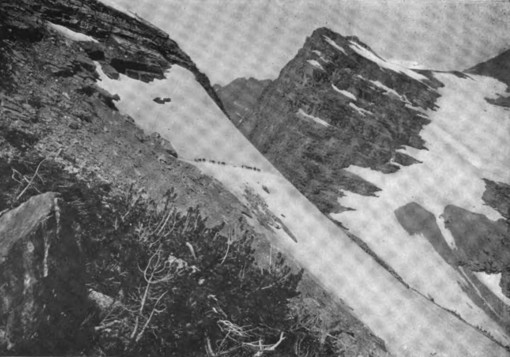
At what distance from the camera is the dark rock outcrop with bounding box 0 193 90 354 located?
4609mm

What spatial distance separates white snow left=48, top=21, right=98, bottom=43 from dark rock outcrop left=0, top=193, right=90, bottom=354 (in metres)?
13.0

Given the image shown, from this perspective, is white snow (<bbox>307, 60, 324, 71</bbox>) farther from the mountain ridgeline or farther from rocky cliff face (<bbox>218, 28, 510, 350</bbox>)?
the mountain ridgeline

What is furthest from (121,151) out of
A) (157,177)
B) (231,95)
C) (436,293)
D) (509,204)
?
(231,95)

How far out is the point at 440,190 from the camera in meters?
41.3

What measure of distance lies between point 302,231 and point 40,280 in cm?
1193

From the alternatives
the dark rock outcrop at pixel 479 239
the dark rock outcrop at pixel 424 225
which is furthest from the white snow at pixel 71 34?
the dark rock outcrop at pixel 479 239

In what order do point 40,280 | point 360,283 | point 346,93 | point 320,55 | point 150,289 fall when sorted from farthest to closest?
point 320,55, point 346,93, point 360,283, point 150,289, point 40,280

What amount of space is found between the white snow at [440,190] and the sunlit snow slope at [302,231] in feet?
56.2

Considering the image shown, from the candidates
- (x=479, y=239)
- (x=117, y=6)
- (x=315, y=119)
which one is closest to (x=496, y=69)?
(x=315, y=119)

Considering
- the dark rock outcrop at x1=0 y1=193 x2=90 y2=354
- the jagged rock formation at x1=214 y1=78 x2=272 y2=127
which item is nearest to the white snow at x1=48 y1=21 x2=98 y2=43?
the dark rock outcrop at x1=0 y1=193 x2=90 y2=354

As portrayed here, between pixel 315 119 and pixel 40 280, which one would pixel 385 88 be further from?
pixel 40 280

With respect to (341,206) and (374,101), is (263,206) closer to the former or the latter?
(341,206)

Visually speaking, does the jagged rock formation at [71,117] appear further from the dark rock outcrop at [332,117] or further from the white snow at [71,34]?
the dark rock outcrop at [332,117]

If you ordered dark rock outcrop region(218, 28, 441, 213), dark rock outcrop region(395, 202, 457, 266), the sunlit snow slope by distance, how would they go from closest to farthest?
the sunlit snow slope → dark rock outcrop region(395, 202, 457, 266) → dark rock outcrop region(218, 28, 441, 213)
